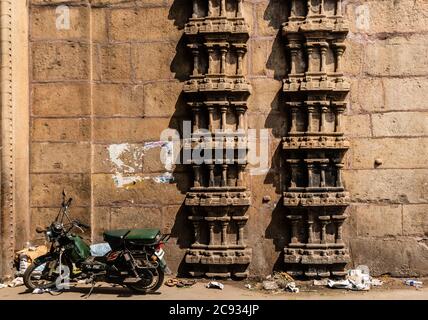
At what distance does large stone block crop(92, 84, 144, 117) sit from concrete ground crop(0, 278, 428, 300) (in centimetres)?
242

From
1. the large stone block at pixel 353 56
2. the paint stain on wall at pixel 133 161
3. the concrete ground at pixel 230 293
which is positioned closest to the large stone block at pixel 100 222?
the paint stain on wall at pixel 133 161

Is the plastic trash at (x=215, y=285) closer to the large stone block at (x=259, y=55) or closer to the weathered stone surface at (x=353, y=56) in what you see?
the large stone block at (x=259, y=55)

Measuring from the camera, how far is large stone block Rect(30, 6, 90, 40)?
6.99 meters

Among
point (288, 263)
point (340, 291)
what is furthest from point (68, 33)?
point (340, 291)

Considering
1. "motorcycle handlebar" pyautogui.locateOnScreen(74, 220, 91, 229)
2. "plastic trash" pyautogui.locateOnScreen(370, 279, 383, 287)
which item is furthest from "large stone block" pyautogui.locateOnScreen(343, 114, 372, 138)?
"motorcycle handlebar" pyautogui.locateOnScreen(74, 220, 91, 229)

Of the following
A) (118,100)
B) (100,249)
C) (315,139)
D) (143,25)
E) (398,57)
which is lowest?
(100,249)

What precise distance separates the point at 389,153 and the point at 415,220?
0.99 metres

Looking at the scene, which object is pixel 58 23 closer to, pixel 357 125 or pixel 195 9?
pixel 195 9

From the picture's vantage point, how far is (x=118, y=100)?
7.02m

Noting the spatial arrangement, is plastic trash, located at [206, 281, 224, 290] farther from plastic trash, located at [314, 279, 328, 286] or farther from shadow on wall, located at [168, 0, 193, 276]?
plastic trash, located at [314, 279, 328, 286]

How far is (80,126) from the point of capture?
22.9 ft

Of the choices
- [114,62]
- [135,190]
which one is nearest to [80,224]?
[135,190]

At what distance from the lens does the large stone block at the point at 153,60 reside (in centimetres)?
696

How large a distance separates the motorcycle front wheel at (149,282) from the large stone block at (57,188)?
1471mm
